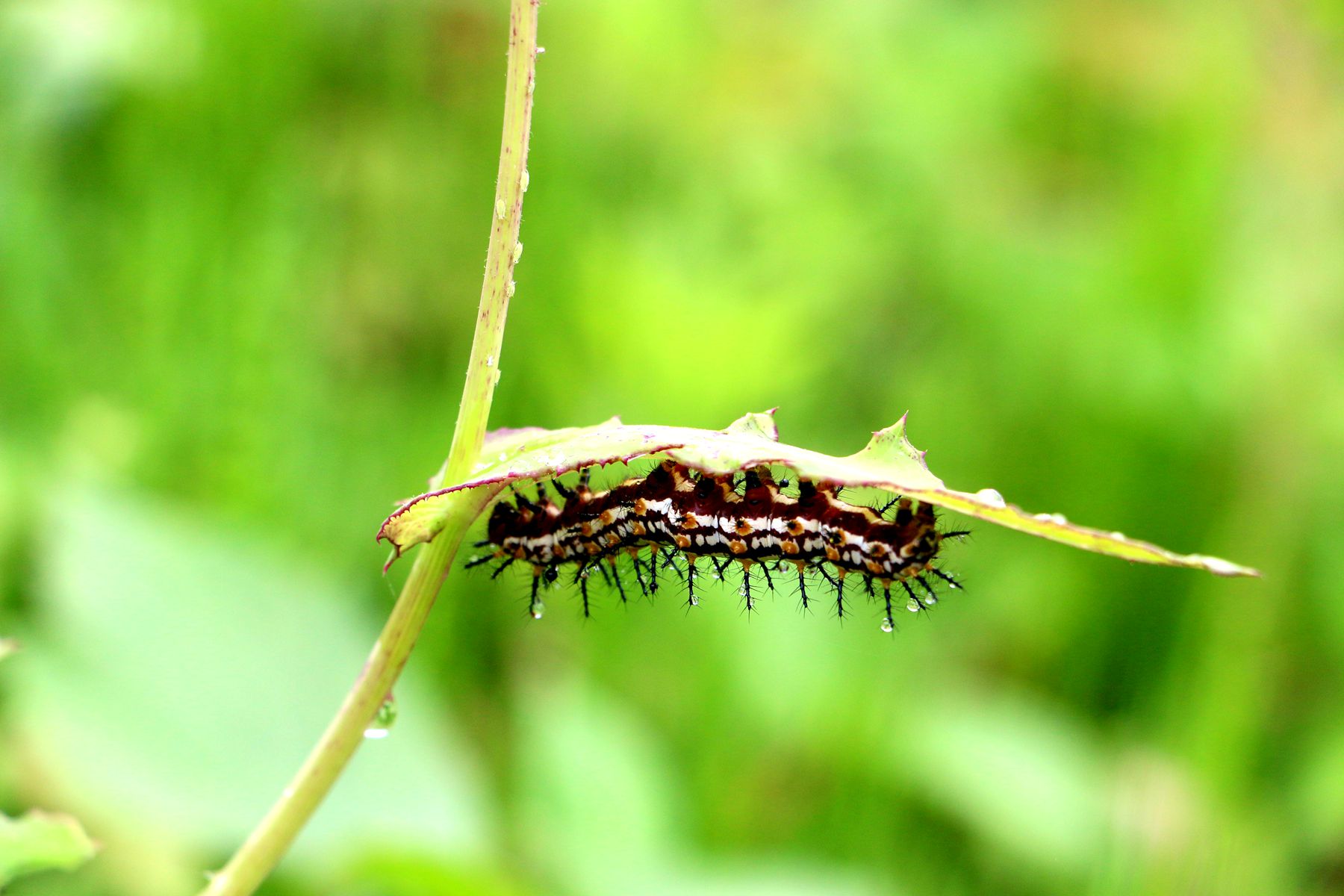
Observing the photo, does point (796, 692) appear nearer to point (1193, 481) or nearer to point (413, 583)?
point (1193, 481)

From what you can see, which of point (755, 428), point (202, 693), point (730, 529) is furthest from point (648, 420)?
point (755, 428)

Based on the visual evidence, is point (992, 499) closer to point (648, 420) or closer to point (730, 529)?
point (730, 529)

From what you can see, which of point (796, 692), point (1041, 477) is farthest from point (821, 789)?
point (1041, 477)

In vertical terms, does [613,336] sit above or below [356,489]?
above

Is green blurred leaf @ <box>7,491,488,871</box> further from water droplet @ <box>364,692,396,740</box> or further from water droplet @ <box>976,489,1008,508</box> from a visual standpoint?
water droplet @ <box>976,489,1008,508</box>

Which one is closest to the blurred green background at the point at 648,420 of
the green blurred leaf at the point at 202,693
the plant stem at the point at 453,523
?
the green blurred leaf at the point at 202,693

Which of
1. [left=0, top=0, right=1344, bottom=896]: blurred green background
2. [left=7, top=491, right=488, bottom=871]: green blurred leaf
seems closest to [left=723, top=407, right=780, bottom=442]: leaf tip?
[left=0, top=0, right=1344, bottom=896]: blurred green background
